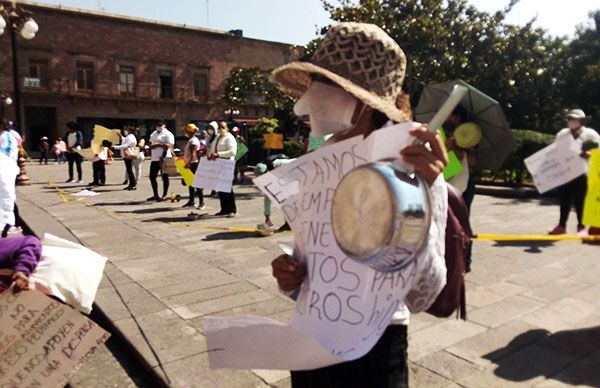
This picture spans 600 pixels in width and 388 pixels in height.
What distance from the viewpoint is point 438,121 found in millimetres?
1058

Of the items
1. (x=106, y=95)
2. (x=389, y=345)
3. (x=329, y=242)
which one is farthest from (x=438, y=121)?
(x=106, y=95)

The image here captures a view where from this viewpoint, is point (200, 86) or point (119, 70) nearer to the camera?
point (119, 70)

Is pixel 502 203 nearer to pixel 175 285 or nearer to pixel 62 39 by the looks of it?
pixel 175 285

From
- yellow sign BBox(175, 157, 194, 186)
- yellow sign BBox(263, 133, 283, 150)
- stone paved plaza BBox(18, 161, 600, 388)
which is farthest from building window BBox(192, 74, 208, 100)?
stone paved plaza BBox(18, 161, 600, 388)

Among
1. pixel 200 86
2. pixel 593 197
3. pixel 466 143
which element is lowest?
pixel 593 197

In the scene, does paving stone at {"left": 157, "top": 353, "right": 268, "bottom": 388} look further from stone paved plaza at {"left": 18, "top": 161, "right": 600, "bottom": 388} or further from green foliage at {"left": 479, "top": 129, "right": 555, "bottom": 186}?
green foliage at {"left": 479, "top": 129, "right": 555, "bottom": 186}

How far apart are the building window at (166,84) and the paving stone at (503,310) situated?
3964 cm

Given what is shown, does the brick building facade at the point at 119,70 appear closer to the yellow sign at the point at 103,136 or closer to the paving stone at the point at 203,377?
the yellow sign at the point at 103,136

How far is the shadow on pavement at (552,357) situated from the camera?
279 cm

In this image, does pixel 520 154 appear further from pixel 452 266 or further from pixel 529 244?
pixel 452 266

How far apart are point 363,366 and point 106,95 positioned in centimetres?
3949

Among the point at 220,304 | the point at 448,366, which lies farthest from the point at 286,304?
the point at 448,366

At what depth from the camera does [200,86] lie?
4225cm

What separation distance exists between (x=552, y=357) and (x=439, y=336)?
68 centimetres
